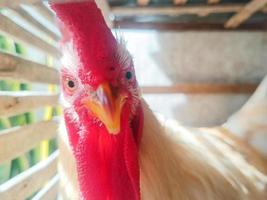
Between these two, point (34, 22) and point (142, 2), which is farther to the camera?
point (142, 2)

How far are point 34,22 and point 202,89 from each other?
128cm

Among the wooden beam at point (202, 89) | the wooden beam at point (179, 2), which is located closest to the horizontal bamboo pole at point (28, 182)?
the wooden beam at point (202, 89)

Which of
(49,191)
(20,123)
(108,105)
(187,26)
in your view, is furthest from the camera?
(187,26)

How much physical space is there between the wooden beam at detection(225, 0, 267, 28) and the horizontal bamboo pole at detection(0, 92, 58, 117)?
3.68 feet

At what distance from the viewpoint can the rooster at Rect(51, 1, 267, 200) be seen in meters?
0.88

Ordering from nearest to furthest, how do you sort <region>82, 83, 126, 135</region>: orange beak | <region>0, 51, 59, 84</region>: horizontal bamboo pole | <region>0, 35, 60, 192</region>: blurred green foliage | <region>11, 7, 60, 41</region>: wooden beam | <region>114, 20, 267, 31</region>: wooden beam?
1. <region>82, 83, 126, 135</region>: orange beak
2. <region>0, 51, 59, 84</region>: horizontal bamboo pole
3. <region>11, 7, 60, 41</region>: wooden beam
4. <region>0, 35, 60, 192</region>: blurred green foliage
5. <region>114, 20, 267, 31</region>: wooden beam

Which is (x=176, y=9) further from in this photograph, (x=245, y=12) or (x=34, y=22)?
(x=34, y=22)

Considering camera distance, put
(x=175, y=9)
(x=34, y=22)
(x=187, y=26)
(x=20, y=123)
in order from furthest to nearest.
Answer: (x=187, y=26) < (x=175, y=9) < (x=20, y=123) < (x=34, y=22)

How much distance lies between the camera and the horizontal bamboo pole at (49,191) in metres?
1.75

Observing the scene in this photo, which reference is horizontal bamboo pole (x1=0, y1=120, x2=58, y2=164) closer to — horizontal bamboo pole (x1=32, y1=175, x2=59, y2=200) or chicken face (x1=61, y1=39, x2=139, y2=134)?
horizontal bamboo pole (x1=32, y1=175, x2=59, y2=200)

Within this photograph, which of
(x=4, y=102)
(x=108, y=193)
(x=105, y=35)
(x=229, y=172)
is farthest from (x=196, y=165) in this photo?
(x=4, y=102)

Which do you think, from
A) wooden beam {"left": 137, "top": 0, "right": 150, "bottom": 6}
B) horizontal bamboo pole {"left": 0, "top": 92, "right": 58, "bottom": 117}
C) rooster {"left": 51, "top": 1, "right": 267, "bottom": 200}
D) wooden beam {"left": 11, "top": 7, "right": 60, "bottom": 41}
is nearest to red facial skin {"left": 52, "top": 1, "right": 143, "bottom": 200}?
rooster {"left": 51, "top": 1, "right": 267, "bottom": 200}

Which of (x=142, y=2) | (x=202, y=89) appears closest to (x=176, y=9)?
(x=142, y=2)

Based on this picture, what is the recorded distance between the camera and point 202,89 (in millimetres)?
2598
